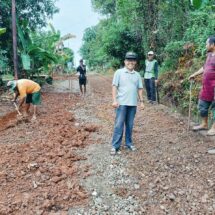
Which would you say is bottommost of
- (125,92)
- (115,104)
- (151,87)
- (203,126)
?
(203,126)

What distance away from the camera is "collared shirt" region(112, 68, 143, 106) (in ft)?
18.9

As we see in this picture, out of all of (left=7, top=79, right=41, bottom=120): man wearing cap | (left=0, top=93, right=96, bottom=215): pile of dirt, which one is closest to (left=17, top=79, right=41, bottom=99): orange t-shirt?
(left=7, top=79, right=41, bottom=120): man wearing cap

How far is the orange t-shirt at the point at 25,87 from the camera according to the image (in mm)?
8656

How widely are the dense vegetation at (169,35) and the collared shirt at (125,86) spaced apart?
12.8ft

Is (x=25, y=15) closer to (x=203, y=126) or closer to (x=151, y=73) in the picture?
(x=151, y=73)

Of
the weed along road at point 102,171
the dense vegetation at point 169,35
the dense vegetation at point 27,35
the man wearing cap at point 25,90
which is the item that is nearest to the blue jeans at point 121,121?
the weed along road at point 102,171

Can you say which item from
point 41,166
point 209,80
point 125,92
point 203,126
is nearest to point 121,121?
point 125,92

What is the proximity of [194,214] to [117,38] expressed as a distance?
15820 millimetres

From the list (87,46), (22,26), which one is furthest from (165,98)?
(87,46)

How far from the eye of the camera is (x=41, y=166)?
5590 mm

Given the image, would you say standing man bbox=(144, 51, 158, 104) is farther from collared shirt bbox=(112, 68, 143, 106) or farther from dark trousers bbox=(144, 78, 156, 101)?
collared shirt bbox=(112, 68, 143, 106)

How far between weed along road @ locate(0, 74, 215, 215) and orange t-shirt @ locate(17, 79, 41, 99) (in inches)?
33.6

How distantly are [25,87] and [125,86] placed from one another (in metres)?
3.89

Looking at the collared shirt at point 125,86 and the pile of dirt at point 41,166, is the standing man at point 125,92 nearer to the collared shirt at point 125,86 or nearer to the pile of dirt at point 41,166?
the collared shirt at point 125,86
